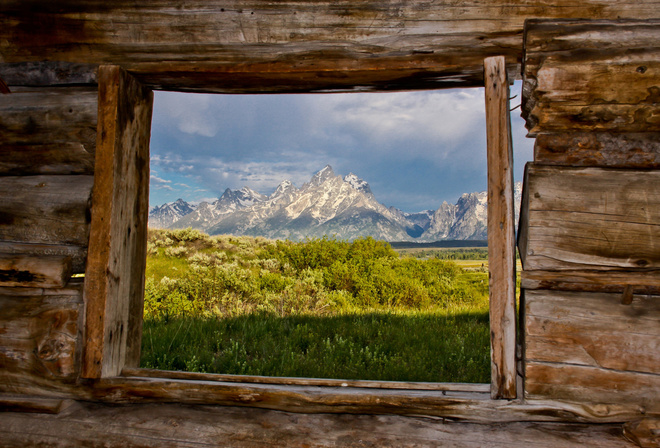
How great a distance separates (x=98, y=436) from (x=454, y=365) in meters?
2.98

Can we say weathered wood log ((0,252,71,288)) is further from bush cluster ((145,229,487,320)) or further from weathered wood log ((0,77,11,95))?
bush cluster ((145,229,487,320))

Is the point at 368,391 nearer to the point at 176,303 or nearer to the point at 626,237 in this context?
the point at 626,237

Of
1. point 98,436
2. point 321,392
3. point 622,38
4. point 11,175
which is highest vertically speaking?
Answer: point 622,38

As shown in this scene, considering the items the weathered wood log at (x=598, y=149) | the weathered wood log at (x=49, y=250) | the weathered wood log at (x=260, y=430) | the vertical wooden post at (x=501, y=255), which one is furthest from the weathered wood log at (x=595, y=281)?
the weathered wood log at (x=49, y=250)

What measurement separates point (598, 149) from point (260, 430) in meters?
2.57

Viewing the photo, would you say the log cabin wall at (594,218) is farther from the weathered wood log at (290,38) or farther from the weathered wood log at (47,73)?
the weathered wood log at (47,73)

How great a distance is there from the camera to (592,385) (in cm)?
219

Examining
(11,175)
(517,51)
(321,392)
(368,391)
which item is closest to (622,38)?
(517,51)

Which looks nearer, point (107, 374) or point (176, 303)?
point (107, 374)

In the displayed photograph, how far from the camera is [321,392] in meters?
2.37

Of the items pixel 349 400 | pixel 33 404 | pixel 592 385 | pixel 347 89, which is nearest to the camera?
pixel 592 385

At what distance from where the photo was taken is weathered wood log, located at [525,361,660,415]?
215 cm

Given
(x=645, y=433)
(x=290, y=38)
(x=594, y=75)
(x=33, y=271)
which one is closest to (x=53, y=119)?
(x=33, y=271)

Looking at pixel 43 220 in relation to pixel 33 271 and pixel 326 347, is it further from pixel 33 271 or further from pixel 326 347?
pixel 326 347
